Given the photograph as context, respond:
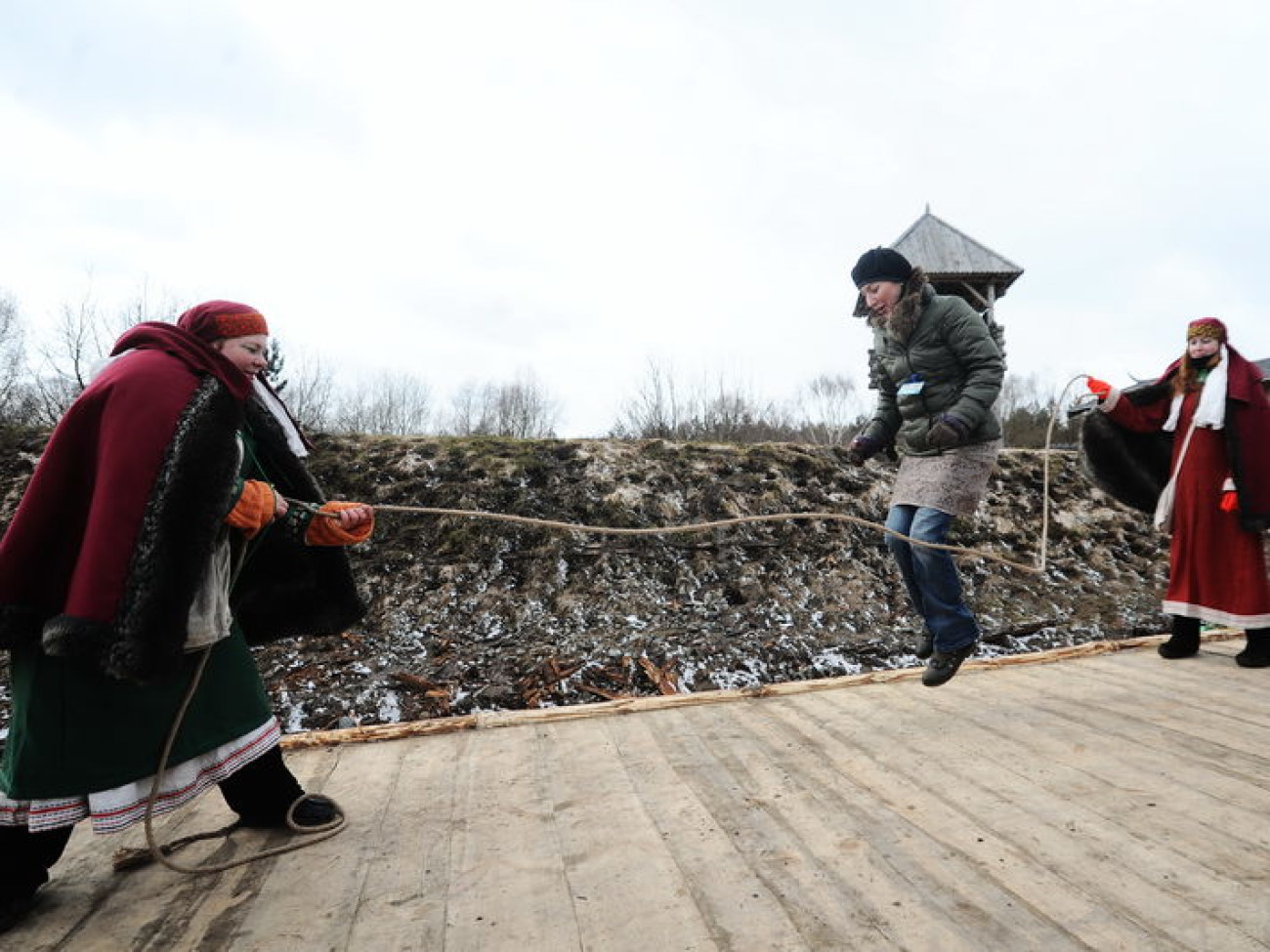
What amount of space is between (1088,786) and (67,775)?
278 cm

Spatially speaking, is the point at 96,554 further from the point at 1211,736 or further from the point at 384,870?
the point at 1211,736

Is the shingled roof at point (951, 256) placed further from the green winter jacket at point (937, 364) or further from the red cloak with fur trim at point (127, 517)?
the red cloak with fur trim at point (127, 517)

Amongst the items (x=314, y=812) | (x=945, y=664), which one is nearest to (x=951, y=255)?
(x=945, y=664)

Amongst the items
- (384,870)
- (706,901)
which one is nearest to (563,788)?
(384,870)

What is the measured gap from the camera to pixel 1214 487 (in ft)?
12.3

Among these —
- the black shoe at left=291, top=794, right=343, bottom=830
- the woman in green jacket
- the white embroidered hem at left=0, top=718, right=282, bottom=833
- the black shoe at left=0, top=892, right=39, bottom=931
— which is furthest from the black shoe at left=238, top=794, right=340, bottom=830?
the woman in green jacket

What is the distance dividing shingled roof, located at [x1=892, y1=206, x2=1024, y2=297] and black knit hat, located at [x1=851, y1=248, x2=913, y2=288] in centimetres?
1666

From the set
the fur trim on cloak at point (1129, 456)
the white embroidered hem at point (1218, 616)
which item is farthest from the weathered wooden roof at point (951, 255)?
the white embroidered hem at point (1218, 616)

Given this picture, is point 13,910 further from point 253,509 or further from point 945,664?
point 945,664

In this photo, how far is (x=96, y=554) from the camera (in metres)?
1.64

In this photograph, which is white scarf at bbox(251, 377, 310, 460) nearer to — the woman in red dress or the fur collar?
the fur collar

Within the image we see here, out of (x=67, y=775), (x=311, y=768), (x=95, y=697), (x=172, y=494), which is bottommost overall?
(x=311, y=768)

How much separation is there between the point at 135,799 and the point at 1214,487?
4.83 m

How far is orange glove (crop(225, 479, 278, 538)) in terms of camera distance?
6.21ft
